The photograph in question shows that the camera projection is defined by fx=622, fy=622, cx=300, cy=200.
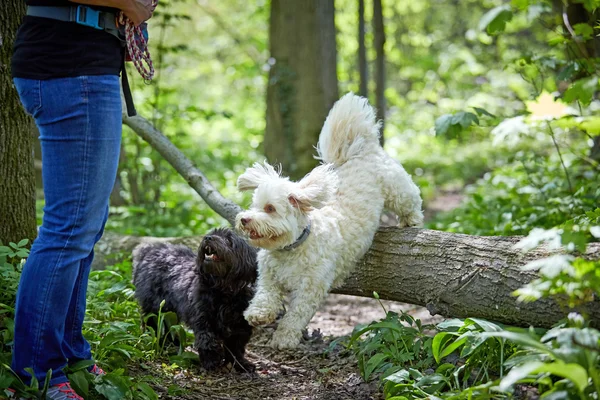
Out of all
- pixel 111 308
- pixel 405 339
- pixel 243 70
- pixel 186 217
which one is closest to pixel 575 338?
pixel 405 339

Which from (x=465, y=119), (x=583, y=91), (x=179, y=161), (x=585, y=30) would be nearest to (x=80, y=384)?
(x=179, y=161)

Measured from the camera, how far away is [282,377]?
14.3ft

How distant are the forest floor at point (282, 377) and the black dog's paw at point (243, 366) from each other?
1.7 inches

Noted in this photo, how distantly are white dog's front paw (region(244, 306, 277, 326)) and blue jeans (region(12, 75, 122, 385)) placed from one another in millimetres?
1392

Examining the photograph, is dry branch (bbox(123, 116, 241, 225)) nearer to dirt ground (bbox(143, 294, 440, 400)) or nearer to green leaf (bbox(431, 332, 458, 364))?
dirt ground (bbox(143, 294, 440, 400))

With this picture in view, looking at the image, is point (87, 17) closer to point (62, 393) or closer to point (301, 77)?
point (62, 393)

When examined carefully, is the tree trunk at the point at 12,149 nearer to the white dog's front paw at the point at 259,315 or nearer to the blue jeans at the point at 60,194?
the blue jeans at the point at 60,194

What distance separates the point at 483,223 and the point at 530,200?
3.57 ft

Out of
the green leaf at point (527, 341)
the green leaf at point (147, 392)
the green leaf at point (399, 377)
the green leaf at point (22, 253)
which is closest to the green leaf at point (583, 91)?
the green leaf at point (527, 341)

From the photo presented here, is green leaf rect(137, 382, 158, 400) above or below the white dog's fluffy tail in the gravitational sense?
below

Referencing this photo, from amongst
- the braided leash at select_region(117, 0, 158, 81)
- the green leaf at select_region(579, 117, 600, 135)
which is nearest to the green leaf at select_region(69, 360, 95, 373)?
the braided leash at select_region(117, 0, 158, 81)

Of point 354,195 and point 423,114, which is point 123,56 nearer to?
point 354,195

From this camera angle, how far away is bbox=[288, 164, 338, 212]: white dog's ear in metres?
4.18

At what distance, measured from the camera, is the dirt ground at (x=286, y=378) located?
388 cm
